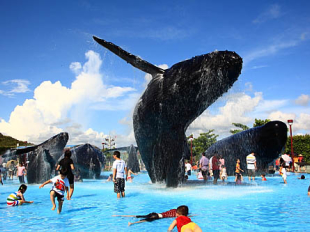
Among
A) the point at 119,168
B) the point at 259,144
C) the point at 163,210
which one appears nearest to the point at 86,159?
the point at 119,168

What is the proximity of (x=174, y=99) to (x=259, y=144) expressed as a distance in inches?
456

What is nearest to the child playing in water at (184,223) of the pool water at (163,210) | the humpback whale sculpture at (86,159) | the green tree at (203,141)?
the pool water at (163,210)

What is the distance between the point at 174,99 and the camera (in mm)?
11852

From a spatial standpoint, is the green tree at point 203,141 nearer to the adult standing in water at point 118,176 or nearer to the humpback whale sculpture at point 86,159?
the humpback whale sculpture at point 86,159

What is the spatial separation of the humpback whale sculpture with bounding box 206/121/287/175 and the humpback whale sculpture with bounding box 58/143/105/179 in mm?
8956

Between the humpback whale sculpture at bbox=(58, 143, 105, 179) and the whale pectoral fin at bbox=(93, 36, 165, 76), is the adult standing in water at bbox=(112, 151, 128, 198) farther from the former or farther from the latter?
the humpback whale sculpture at bbox=(58, 143, 105, 179)

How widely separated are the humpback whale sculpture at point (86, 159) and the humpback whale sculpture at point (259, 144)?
29.4 ft

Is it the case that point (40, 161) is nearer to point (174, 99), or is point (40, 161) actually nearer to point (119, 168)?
point (119, 168)

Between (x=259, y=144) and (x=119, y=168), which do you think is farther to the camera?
(x=259, y=144)

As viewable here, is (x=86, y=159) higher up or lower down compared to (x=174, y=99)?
lower down

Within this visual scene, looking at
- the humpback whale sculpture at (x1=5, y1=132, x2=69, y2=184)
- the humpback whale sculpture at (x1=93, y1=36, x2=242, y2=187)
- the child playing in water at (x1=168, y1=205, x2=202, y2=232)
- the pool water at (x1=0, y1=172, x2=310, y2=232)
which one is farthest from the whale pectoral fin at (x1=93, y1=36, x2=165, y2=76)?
the humpback whale sculpture at (x1=5, y1=132, x2=69, y2=184)

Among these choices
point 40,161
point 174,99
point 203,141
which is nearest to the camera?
point 174,99

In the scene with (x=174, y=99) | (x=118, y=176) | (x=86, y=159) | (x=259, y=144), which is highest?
(x=174, y=99)

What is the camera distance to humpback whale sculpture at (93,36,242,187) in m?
10.9
